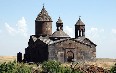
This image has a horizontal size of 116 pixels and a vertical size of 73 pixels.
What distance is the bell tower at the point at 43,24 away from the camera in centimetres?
6103

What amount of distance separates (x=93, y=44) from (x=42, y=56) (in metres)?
9.32

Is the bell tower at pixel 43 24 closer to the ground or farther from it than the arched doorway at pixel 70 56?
farther from it

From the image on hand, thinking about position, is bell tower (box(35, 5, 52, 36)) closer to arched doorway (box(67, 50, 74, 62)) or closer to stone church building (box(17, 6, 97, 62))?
stone church building (box(17, 6, 97, 62))

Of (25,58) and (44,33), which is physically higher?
(44,33)

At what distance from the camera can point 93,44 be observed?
61312 mm

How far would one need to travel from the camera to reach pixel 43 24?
200ft

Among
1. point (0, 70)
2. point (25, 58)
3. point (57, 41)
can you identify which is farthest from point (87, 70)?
point (25, 58)

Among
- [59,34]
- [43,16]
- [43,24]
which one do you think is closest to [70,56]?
[59,34]

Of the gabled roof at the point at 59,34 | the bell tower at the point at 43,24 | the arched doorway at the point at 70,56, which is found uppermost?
the bell tower at the point at 43,24

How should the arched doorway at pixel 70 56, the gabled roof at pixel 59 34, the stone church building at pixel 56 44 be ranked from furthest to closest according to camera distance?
the gabled roof at pixel 59 34 → the arched doorway at pixel 70 56 → the stone church building at pixel 56 44

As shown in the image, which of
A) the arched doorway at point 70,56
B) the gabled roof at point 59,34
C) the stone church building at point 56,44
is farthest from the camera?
the gabled roof at point 59,34

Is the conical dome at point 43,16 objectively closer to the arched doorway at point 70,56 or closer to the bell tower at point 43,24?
the bell tower at point 43,24

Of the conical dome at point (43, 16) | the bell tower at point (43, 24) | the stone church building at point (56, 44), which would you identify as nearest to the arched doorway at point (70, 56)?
the stone church building at point (56, 44)

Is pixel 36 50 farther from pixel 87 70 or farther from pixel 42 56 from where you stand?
pixel 87 70
